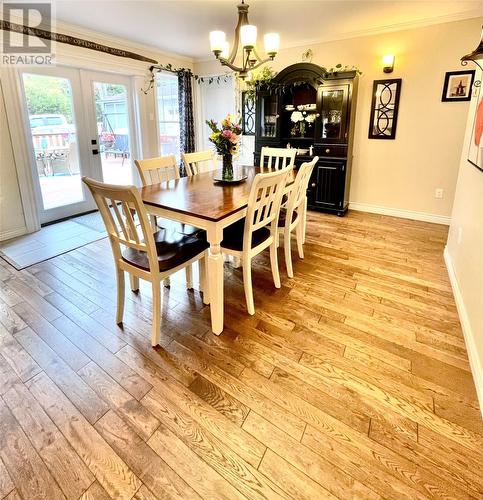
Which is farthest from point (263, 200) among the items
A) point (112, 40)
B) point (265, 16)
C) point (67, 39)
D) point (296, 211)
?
point (112, 40)

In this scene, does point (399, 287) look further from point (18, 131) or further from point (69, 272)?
point (18, 131)

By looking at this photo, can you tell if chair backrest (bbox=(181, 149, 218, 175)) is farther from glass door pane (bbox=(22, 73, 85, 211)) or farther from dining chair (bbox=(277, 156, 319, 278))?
glass door pane (bbox=(22, 73, 85, 211))

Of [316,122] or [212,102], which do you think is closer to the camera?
[316,122]

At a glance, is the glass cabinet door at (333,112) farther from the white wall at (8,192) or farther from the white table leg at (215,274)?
the white wall at (8,192)

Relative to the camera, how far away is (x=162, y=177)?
3.01m

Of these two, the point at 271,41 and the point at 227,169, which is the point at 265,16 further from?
the point at 227,169

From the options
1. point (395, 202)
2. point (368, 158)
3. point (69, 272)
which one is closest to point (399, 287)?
point (395, 202)

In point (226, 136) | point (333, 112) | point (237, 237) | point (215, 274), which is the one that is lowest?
point (215, 274)

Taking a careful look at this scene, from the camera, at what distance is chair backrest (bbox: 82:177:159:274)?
1.63 meters

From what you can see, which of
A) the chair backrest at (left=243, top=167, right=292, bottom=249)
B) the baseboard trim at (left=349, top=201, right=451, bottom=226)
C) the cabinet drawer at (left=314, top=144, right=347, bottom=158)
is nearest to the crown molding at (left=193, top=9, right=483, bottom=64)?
the cabinet drawer at (left=314, top=144, right=347, bottom=158)

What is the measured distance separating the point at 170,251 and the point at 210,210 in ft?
1.29

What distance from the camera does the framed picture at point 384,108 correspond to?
4086 millimetres

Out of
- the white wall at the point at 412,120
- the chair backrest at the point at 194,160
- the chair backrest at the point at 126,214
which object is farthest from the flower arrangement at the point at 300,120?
the chair backrest at the point at 126,214

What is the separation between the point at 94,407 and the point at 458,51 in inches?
197
